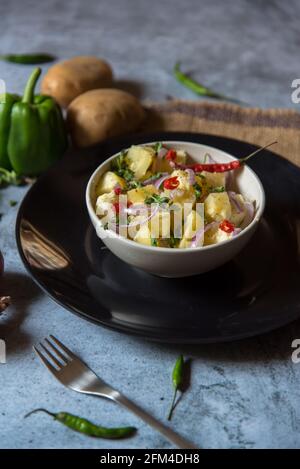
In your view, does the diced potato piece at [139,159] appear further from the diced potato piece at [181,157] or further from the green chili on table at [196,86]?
the green chili on table at [196,86]

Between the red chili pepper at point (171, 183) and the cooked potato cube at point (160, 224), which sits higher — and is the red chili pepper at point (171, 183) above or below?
above

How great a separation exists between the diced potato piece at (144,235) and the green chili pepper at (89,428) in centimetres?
49

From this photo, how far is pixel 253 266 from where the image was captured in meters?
1.88

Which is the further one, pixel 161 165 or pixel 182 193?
pixel 161 165

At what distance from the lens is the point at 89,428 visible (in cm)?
154

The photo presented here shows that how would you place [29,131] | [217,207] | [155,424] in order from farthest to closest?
1. [29,131]
2. [217,207]
3. [155,424]

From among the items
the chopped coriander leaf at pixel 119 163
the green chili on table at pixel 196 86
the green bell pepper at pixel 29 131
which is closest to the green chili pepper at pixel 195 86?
the green chili on table at pixel 196 86

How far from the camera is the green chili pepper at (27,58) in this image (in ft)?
10.3

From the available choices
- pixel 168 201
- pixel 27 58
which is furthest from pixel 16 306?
pixel 27 58

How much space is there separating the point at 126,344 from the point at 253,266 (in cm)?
46

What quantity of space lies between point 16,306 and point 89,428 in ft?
1.67

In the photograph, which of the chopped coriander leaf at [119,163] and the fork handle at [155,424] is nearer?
the fork handle at [155,424]

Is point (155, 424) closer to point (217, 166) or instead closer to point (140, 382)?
point (140, 382)

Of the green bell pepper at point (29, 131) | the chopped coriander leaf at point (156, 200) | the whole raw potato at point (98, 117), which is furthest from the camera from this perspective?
the whole raw potato at point (98, 117)
